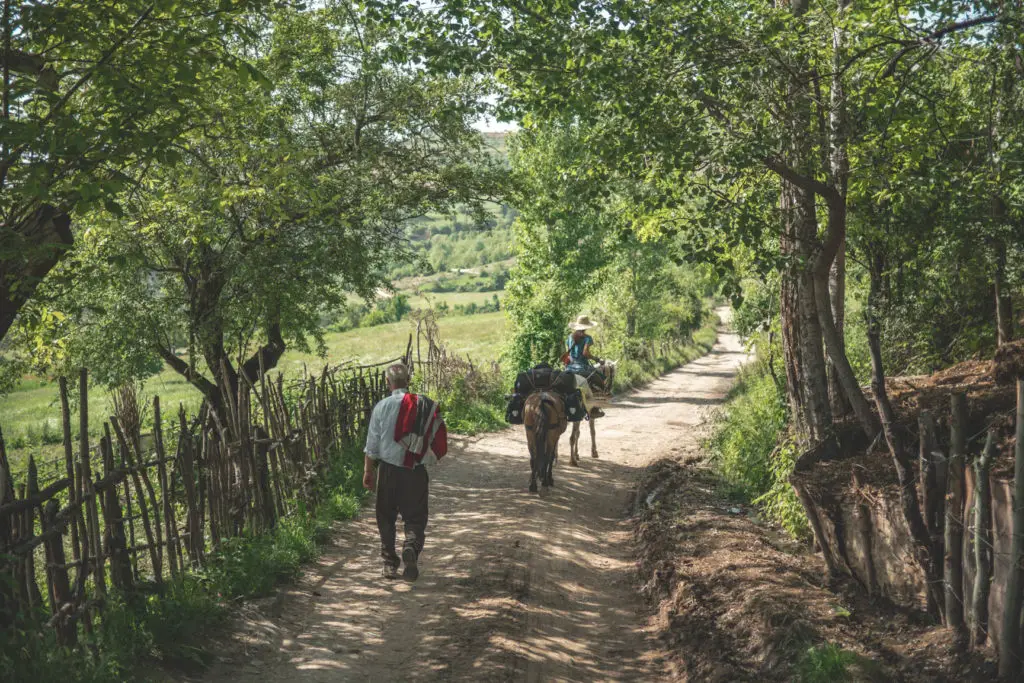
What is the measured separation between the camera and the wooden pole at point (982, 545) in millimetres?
4523

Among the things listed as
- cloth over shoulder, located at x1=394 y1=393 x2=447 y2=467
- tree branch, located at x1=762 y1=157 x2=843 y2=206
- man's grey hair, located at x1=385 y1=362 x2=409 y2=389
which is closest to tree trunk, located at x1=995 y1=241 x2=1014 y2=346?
tree branch, located at x1=762 y1=157 x2=843 y2=206

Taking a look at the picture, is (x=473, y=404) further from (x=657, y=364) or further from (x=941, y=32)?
(x=657, y=364)

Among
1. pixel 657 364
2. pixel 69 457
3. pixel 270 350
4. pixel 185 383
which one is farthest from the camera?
pixel 185 383

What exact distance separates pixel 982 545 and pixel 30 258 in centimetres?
681

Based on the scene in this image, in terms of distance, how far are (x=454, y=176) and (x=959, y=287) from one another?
8.32 metres

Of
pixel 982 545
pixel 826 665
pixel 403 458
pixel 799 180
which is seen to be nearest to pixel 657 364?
pixel 403 458

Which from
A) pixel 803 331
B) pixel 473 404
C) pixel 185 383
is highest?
pixel 803 331

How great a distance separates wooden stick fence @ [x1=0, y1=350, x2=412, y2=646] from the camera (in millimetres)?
5133

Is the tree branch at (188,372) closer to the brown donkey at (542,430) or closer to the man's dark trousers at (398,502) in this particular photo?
the brown donkey at (542,430)

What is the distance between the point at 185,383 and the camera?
54594mm

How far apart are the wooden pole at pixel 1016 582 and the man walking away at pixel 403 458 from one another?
4.51m

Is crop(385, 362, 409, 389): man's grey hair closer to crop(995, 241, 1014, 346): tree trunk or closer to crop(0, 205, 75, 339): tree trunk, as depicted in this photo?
crop(0, 205, 75, 339): tree trunk

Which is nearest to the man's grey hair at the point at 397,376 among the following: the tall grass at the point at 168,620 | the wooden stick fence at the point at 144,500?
the wooden stick fence at the point at 144,500

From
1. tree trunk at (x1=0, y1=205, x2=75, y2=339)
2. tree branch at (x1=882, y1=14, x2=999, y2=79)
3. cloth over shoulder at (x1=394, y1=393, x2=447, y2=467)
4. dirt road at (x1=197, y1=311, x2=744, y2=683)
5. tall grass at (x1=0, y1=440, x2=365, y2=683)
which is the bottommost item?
dirt road at (x1=197, y1=311, x2=744, y2=683)
